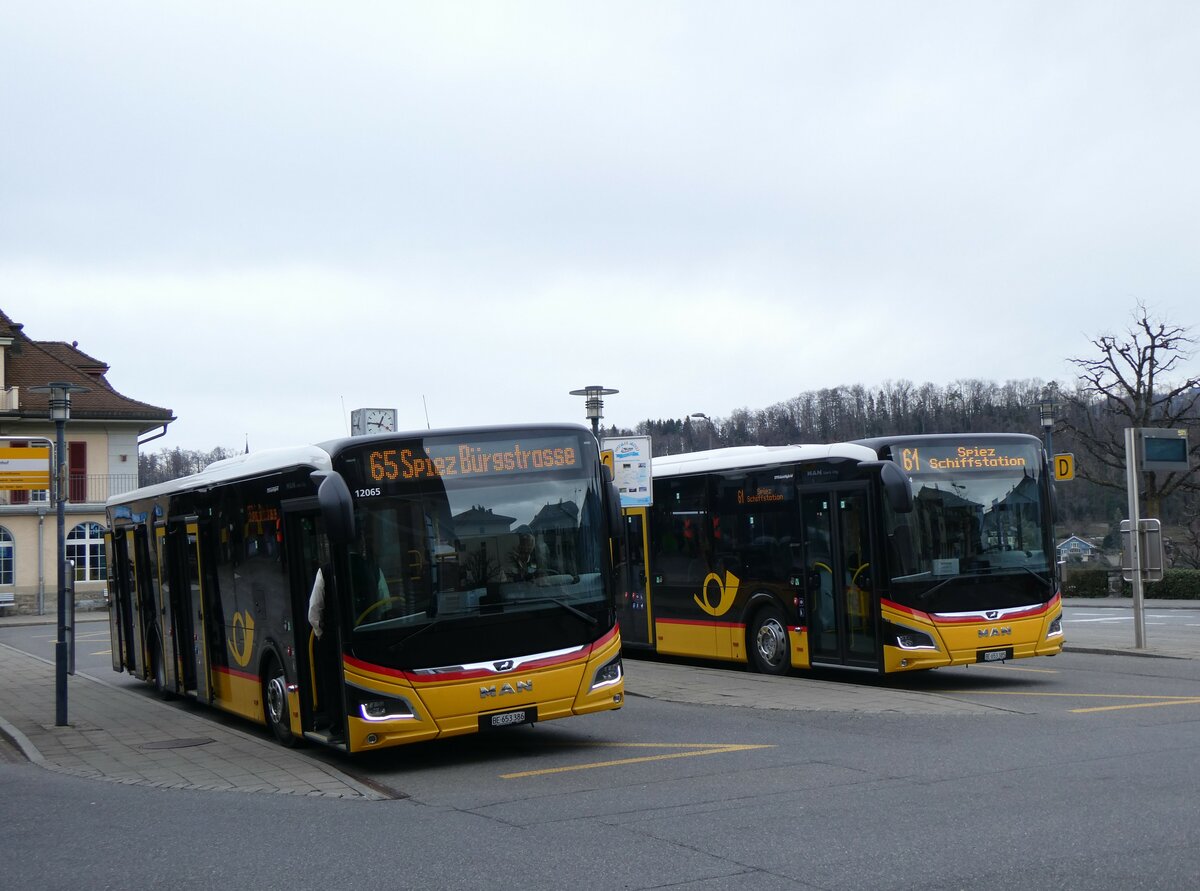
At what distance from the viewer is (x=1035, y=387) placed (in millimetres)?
→ 60969

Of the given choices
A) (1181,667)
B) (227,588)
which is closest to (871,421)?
(1181,667)

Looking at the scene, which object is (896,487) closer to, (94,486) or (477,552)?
(477,552)

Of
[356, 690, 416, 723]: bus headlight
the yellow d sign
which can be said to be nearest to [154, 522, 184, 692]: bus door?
[356, 690, 416, 723]: bus headlight

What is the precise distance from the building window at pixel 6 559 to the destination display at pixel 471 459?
44797 mm

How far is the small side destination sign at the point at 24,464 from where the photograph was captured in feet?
58.5

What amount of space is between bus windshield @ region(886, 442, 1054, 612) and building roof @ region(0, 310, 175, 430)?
142 feet

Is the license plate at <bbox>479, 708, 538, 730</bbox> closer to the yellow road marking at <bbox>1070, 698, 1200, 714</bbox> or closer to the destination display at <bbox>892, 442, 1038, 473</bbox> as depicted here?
the yellow road marking at <bbox>1070, 698, 1200, 714</bbox>

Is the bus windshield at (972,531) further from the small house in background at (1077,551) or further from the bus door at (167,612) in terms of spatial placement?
the small house in background at (1077,551)

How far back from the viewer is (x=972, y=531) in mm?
15430

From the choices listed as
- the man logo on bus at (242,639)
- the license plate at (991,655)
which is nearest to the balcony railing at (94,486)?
the man logo on bus at (242,639)

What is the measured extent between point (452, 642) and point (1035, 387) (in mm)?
54449

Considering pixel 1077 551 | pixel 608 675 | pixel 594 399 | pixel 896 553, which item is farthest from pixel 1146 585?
pixel 608 675

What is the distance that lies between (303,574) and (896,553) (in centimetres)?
687

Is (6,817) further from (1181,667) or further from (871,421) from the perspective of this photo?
(871,421)
